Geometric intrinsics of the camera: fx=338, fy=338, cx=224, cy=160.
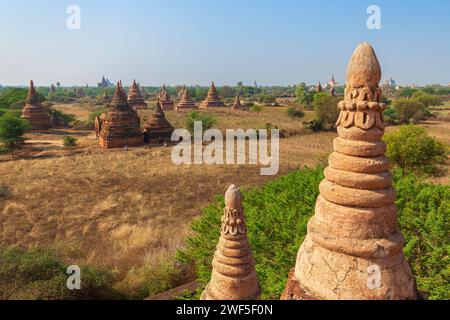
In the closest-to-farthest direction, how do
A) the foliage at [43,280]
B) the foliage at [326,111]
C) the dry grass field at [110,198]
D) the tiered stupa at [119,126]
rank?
the foliage at [43,280]
the dry grass field at [110,198]
the tiered stupa at [119,126]
the foliage at [326,111]

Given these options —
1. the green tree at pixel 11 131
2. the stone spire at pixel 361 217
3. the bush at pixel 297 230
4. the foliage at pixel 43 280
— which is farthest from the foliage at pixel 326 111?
the stone spire at pixel 361 217

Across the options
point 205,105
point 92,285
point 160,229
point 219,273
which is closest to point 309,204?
point 219,273

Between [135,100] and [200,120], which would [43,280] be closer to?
[200,120]

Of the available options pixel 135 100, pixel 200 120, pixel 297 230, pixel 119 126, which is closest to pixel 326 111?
pixel 200 120

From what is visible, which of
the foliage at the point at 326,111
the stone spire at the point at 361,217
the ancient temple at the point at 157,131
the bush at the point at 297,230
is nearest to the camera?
the stone spire at the point at 361,217

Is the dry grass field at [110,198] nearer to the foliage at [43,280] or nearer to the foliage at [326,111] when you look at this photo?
the foliage at [43,280]
